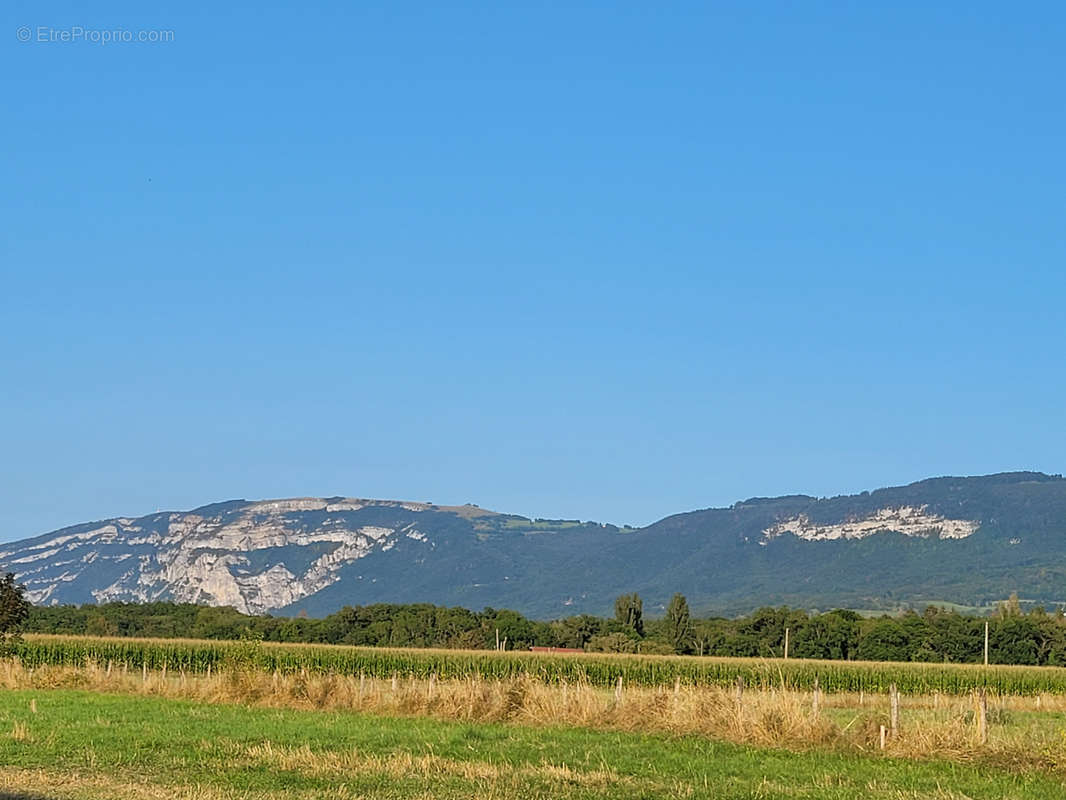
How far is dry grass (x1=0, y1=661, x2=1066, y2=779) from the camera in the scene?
87.6 ft

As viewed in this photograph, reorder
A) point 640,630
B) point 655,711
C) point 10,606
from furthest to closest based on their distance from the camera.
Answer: point 640,630 → point 10,606 → point 655,711

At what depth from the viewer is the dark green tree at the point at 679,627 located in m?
107

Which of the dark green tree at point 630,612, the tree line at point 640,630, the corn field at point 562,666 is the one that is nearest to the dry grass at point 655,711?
the corn field at point 562,666

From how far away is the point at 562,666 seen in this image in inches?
2896

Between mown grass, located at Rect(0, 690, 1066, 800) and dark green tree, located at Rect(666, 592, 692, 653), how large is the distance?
7627 centimetres

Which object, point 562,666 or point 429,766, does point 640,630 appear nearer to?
point 562,666

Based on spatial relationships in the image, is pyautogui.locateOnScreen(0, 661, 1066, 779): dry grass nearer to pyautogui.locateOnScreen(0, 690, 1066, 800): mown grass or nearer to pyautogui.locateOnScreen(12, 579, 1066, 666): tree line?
pyautogui.locateOnScreen(0, 690, 1066, 800): mown grass

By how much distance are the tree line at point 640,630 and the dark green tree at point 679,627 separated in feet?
0.31

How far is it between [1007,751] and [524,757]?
862cm

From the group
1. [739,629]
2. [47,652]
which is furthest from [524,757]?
[739,629]

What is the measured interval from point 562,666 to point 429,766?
50293 millimetres

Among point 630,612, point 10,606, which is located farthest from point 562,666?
point 630,612

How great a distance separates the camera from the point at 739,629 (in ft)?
354

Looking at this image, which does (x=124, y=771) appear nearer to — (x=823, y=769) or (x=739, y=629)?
(x=823, y=769)
